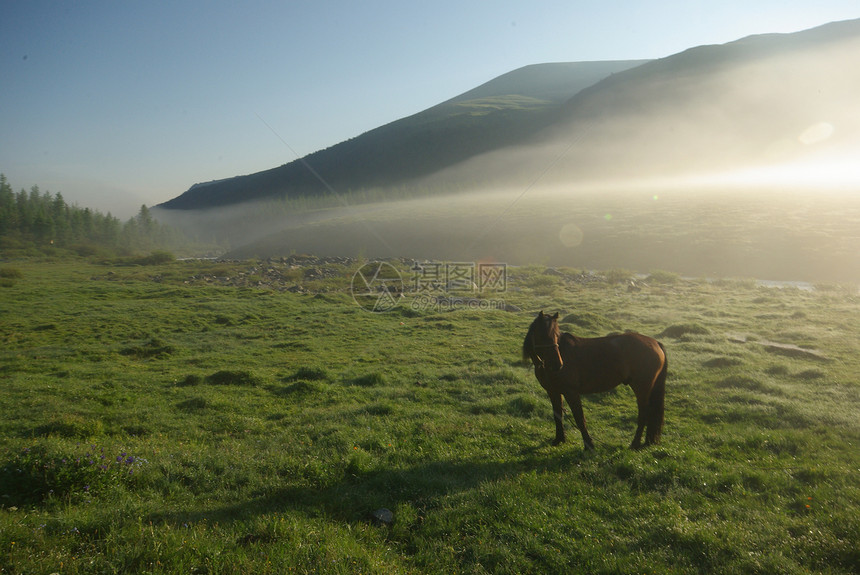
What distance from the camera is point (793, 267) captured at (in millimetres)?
62094

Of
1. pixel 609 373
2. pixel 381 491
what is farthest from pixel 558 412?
pixel 381 491

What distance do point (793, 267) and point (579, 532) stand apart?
76.6 m

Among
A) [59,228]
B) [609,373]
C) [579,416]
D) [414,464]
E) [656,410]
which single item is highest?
[59,228]

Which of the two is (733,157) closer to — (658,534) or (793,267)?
(793,267)

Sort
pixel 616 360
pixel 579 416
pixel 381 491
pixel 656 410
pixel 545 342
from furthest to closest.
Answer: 1. pixel 656 410
2. pixel 616 360
3. pixel 579 416
4. pixel 545 342
5. pixel 381 491

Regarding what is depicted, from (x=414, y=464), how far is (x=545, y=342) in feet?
12.6

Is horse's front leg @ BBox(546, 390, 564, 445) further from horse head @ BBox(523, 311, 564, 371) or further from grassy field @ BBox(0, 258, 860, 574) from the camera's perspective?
horse head @ BBox(523, 311, 564, 371)

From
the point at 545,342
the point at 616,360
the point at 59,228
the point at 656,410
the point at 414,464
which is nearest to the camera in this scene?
the point at 414,464

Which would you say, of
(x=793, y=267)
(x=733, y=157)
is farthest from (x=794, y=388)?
(x=733, y=157)

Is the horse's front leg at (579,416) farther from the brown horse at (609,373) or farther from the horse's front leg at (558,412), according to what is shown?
the horse's front leg at (558,412)

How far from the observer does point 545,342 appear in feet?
29.6

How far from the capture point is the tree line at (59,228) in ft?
368

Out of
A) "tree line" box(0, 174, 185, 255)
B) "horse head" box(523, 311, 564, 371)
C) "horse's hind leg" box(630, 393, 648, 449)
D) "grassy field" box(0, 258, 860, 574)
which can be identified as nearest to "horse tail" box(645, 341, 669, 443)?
"horse's hind leg" box(630, 393, 648, 449)

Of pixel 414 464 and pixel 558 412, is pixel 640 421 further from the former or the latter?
pixel 414 464
